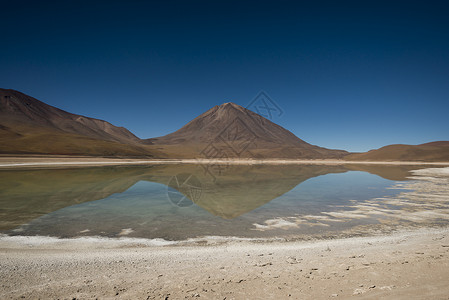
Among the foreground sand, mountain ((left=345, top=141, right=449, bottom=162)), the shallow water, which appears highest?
mountain ((left=345, top=141, right=449, bottom=162))

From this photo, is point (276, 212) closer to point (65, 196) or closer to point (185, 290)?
point (185, 290)

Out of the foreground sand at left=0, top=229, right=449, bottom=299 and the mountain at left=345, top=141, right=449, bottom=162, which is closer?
the foreground sand at left=0, top=229, right=449, bottom=299

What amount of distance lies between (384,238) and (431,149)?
114 m

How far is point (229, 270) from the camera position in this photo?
15.6 feet

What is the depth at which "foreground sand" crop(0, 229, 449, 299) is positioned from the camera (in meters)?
3.81

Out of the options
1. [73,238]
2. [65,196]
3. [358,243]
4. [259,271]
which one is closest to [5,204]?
[65,196]

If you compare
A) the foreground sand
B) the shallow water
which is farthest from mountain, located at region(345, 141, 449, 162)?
the foreground sand

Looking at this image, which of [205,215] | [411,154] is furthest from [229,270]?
[411,154]

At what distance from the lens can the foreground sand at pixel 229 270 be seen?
381 centimetres

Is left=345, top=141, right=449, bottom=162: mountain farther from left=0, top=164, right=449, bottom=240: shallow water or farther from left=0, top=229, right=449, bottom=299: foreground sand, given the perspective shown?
left=0, top=229, right=449, bottom=299: foreground sand

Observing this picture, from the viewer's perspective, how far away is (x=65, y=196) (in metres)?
14.6

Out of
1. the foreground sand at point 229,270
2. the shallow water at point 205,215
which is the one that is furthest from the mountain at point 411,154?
the foreground sand at point 229,270

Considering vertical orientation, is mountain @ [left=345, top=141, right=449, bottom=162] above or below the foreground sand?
above

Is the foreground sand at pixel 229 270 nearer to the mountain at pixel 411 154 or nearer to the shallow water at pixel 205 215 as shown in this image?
the shallow water at pixel 205 215
